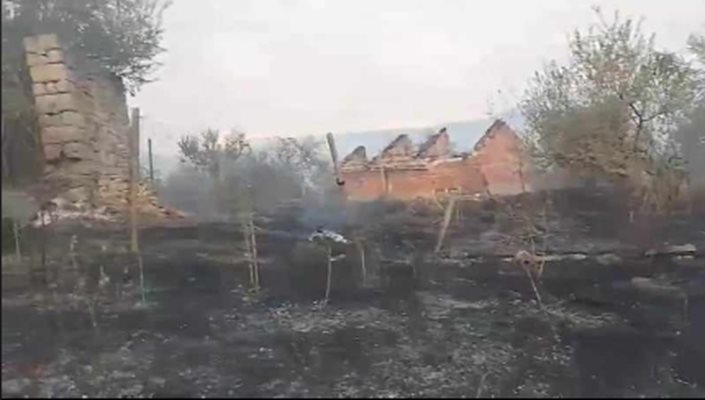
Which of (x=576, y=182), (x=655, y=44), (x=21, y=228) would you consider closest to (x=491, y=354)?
(x=576, y=182)

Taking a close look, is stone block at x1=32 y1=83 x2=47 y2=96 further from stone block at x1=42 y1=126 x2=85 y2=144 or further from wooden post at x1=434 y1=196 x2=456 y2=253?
wooden post at x1=434 y1=196 x2=456 y2=253

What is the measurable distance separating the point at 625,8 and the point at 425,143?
803 mm

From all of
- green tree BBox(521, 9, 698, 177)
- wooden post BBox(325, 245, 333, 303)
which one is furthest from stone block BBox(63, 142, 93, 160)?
green tree BBox(521, 9, 698, 177)

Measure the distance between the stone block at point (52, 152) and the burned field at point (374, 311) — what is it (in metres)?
0.17

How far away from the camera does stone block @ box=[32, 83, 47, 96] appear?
5.29 ft

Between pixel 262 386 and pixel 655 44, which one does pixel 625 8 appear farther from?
pixel 262 386

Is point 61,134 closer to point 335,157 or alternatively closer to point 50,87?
point 50,87

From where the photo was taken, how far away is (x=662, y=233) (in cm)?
268

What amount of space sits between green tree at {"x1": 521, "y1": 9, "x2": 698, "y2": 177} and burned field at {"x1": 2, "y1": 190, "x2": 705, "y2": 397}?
0.55 ft

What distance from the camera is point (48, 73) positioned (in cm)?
173

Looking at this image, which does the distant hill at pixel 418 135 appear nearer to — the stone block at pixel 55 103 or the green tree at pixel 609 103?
the green tree at pixel 609 103

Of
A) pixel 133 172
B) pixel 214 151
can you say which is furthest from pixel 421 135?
pixel 133 172

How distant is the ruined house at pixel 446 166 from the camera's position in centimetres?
254

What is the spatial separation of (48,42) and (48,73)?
11 centimetres
